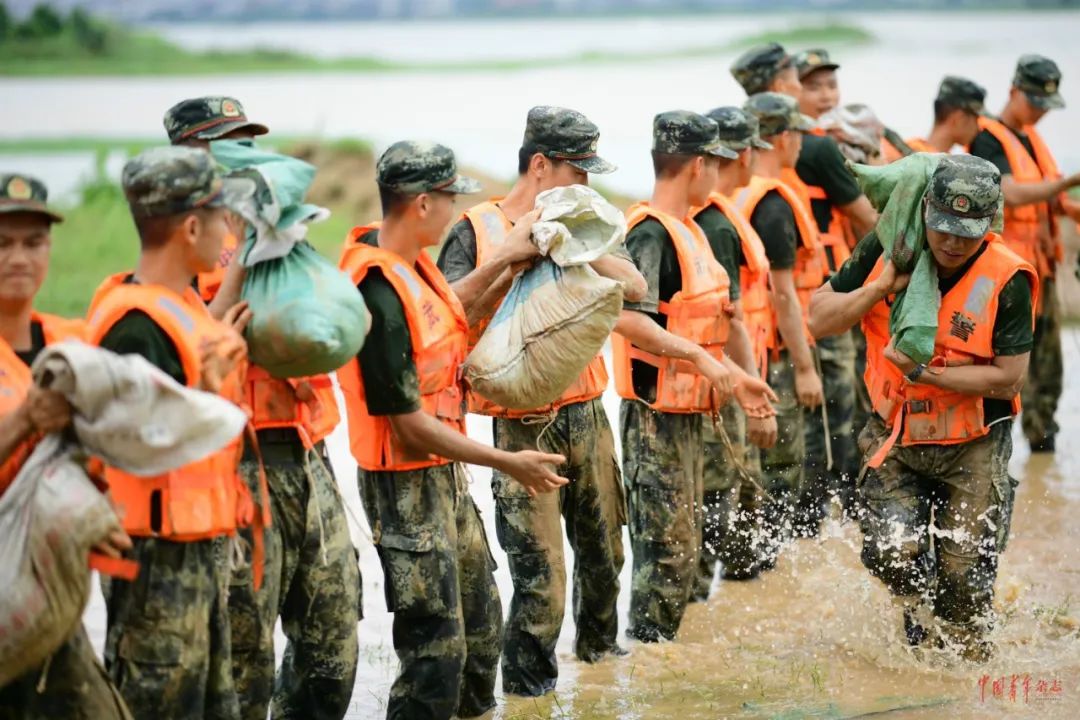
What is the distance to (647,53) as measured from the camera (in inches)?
1157

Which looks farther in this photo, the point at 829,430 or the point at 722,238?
the point at 829,430

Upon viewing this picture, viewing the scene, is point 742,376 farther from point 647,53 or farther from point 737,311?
point 647,53

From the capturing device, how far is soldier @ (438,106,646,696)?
6.74 metres

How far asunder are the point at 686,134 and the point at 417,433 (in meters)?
2.33

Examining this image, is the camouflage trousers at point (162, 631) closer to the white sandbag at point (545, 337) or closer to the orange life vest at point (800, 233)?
the white sandbag at point (545, 337)

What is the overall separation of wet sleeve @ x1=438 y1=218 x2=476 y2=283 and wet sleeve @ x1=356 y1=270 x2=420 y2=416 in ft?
3.06

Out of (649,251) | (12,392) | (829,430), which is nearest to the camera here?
→ (12,392)

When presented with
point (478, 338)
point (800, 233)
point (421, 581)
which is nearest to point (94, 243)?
point (800, 233)

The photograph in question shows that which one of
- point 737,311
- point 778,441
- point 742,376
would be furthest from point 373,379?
point 778,441

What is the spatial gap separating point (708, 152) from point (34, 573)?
383 cm

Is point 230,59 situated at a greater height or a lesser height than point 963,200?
lesser

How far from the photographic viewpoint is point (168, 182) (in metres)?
4.93

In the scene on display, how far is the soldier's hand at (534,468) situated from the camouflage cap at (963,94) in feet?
19.3

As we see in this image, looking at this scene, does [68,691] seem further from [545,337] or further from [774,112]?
[774,112]
